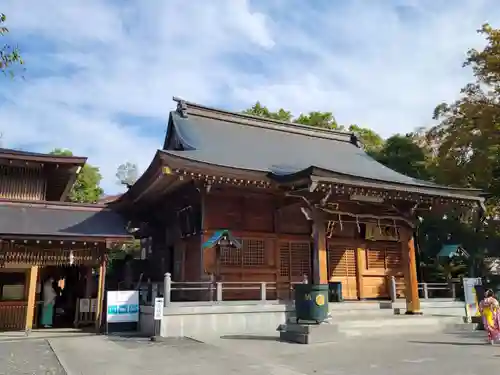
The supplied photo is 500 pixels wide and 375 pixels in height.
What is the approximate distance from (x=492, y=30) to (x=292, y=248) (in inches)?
626

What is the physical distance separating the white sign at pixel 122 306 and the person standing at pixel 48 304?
289 centimetres

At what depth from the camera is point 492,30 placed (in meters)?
22.2

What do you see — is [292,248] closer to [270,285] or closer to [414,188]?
[270,285]

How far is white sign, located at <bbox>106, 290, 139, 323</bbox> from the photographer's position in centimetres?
1326

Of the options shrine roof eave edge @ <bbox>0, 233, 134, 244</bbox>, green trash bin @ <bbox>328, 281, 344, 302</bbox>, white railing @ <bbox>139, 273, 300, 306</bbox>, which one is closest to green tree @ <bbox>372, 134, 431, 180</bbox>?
green trash bin @ <bbox>328, 281, 344, 302</bbox>

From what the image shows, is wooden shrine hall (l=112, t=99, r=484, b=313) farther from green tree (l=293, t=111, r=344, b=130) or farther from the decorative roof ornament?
green tree (l=293, t=111, r=344, b=130)

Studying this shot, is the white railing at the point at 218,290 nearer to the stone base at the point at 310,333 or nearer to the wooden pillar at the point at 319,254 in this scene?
the wooden pillar at the point at 319,254

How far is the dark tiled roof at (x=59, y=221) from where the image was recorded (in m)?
13.2

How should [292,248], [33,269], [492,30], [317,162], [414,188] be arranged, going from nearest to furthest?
[33,269] → [414,188] → [292,248] → [317,162] → [492,30]

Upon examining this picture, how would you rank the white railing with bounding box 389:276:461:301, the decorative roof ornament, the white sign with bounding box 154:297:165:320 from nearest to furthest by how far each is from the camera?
the white sign with bounding box 154:297:165:320
the white railing with bounding box 389:276:461:301
the decorative roof ornament

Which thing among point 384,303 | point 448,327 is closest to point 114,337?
point 384,303

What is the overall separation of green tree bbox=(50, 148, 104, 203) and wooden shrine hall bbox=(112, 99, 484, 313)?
58.7ft

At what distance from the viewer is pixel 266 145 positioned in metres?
19.0

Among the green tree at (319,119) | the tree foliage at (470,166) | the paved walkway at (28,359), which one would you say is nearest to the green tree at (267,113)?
the green tree at (319,119)
